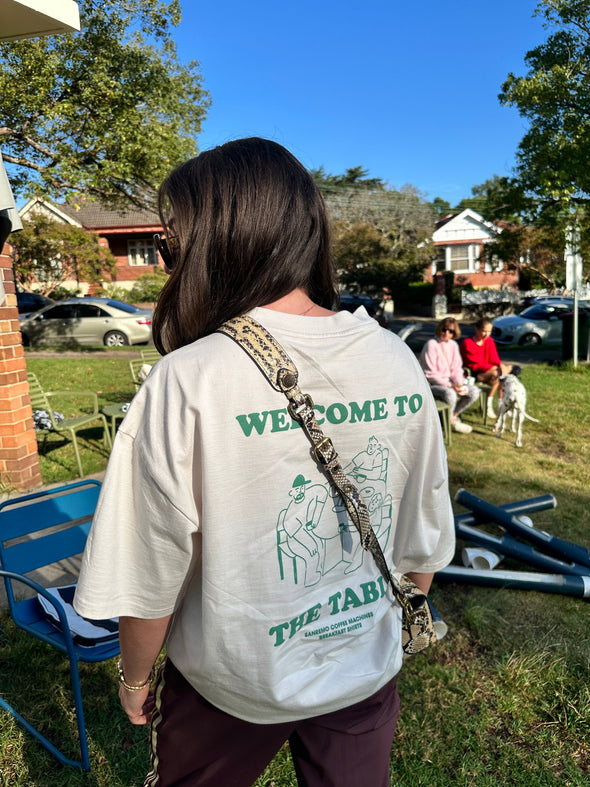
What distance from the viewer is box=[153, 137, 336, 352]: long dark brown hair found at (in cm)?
111

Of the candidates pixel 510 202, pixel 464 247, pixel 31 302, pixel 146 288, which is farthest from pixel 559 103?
pixel 464 247

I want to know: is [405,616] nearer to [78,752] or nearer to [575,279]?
[78,752]

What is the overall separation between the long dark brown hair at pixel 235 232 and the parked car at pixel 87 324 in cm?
1690

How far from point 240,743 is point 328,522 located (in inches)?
18.6

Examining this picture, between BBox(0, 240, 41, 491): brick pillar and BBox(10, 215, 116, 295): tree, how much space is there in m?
17.7

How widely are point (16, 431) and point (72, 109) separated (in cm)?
834

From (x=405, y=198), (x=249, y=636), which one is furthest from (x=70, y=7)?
(x=405, y=198)

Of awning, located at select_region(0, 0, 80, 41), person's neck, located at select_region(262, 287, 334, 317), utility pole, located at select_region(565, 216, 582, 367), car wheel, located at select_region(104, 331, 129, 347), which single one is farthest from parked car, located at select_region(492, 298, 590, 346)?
person's neck, located at select_region(262, 287, 334, 317)

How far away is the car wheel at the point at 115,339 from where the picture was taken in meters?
17.7

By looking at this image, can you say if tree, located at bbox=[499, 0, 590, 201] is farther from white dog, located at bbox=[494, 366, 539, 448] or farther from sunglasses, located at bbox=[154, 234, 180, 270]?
sunglasses, located at bbox=[154, 234, 180, 270]

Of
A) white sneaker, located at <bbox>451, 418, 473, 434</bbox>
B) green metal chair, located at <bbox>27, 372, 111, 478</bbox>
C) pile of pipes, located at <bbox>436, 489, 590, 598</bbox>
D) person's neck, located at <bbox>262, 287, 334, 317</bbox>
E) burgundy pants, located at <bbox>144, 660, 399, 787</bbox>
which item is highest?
person's neck, located at <bbox>262, 287, 334, 317</bbox>

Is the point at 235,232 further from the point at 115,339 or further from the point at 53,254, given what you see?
the point at 53,254

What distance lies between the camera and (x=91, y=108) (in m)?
11.8

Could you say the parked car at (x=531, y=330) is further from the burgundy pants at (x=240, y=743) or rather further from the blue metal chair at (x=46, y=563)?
the burgundy pants at (x=240, y=743)
